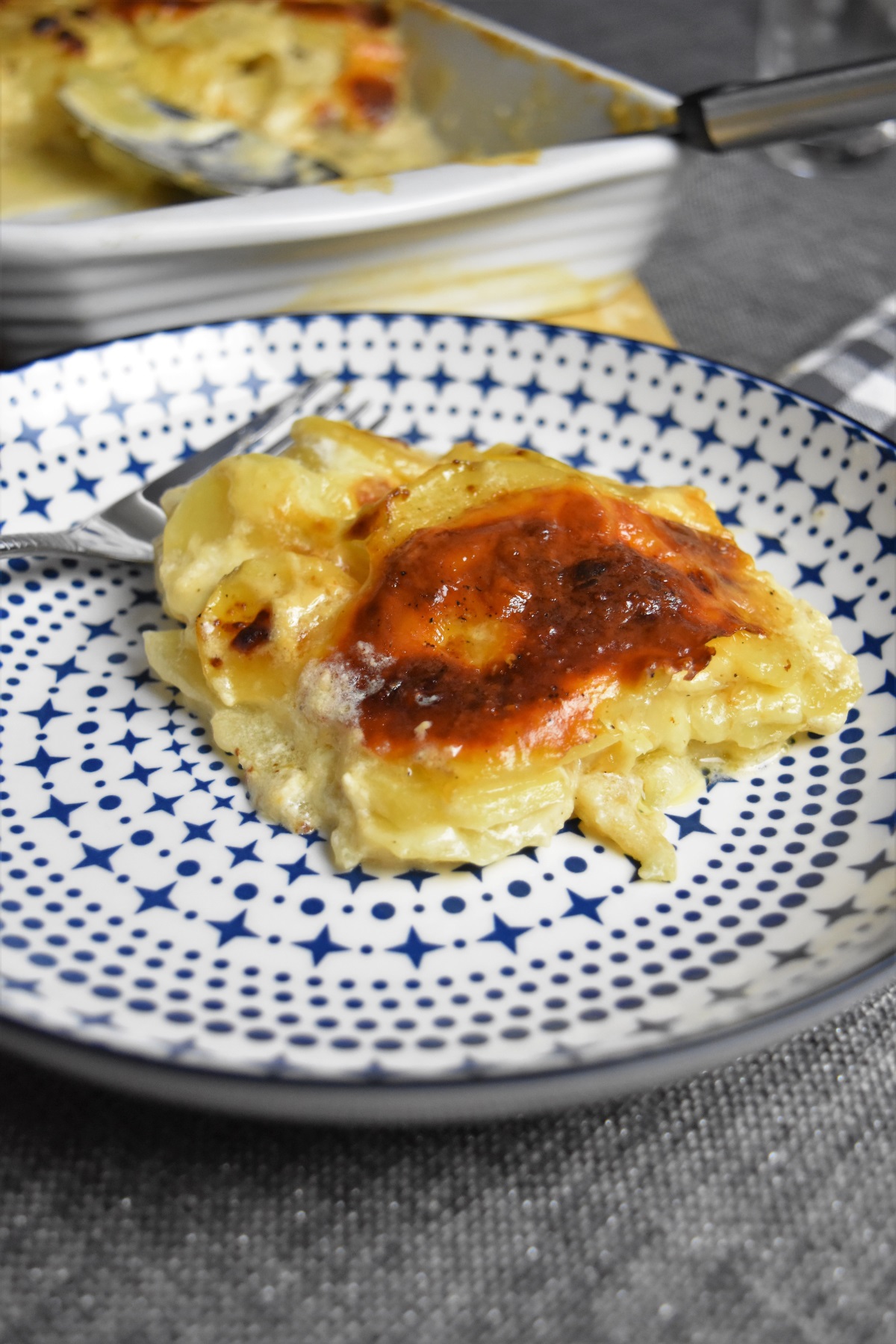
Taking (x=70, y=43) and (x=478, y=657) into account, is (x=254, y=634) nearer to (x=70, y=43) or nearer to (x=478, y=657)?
(x=478, y=657)

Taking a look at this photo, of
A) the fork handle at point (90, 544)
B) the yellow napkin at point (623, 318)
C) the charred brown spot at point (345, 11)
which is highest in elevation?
the charred brown spot at point (345, 11)

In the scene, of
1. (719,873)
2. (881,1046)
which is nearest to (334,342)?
(719,873)

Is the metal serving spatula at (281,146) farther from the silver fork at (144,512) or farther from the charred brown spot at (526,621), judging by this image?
the charred brown spot at (526,621)

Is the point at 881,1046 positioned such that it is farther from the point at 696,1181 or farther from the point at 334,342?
the point at 334,342

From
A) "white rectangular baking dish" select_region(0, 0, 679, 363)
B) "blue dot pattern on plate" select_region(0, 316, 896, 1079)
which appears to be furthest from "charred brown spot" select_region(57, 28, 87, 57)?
"blue dot pattern on plate" select_region(0, 316, 896, 1079)

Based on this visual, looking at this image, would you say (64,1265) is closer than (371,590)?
Yes

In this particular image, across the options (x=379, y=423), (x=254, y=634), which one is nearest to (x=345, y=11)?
(x=379, y=423)

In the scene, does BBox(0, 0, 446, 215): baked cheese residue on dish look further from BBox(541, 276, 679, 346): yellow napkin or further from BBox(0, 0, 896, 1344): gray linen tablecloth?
BBox(0, 0, 896, 1344): gray linen tablecloth

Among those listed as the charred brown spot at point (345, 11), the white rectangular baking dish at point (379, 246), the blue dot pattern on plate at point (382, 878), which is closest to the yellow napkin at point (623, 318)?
the white rectangular baking dish at point (379, 246)
